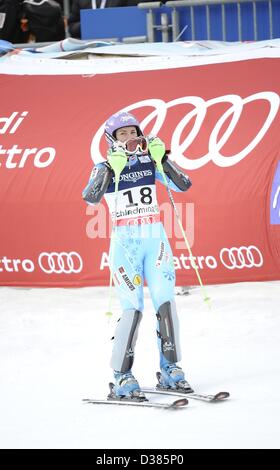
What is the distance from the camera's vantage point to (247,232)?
10.2m

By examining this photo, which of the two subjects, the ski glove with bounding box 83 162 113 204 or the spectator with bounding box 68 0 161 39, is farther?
the spectator with bounding box 68 0 161 39

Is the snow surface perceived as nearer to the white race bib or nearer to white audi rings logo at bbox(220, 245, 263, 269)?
white audi rings logo at bbox(220, 245, 263, 269)

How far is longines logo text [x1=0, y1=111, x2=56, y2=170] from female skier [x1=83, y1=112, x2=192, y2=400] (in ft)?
12.5


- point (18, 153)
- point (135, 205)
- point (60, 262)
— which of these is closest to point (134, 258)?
point (135, 205)

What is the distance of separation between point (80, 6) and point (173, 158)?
3.57 m

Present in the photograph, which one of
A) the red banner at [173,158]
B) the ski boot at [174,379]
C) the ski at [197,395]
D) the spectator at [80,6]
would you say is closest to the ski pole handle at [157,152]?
the ski boot at [174,379]

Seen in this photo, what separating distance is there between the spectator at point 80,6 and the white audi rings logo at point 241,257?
4.08 meters

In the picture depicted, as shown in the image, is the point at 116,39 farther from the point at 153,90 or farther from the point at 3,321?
the point at 3,321

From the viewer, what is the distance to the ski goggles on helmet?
7102 mm

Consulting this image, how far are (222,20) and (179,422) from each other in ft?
22.7

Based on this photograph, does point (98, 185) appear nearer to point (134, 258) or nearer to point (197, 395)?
point (134, 258)

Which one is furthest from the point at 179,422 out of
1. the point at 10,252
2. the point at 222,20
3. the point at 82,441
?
the point at 222,20

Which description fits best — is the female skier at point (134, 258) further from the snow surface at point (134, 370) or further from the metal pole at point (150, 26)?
the metal pole at point (150, 26)

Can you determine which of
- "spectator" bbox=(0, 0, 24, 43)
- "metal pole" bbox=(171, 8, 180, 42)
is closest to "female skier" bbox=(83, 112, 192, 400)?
"metal pole" bbox=(171, 8, 180, 42)
